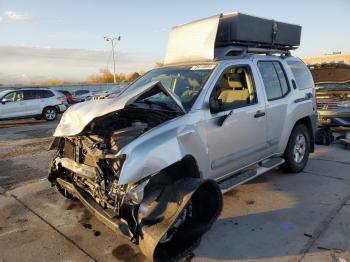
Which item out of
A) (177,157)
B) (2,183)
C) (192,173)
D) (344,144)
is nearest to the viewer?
(177,157)

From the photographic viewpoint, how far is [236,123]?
4332mm

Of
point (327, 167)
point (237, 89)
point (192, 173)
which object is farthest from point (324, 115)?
point (192, 173)

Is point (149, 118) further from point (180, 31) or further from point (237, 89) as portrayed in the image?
point (180, 31)

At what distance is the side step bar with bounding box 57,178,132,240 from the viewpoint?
121 inches

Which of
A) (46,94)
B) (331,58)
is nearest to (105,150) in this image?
(46,94)

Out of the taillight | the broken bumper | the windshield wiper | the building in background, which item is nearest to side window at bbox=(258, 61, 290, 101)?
the windshield wiper

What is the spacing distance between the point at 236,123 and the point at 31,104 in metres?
14.8

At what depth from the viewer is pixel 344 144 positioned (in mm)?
8125

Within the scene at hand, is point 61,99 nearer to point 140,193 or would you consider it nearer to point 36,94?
point 36,94

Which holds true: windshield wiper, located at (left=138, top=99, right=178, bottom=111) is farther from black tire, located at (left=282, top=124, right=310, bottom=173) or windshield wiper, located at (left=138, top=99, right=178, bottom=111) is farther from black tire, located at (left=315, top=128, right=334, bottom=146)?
black tire, located at (left=315, top=128, right=334, bottom=146)

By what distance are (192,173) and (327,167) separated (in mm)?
3696

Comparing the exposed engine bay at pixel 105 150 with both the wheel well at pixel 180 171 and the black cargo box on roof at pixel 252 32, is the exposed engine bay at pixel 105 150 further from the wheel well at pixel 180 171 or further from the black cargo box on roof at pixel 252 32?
the black cargo box on roof at pixel 252 32

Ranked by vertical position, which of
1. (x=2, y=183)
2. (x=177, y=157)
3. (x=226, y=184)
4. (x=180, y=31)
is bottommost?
(x=2, y=183)

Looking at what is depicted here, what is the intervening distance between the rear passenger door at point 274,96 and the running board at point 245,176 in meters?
0.15
